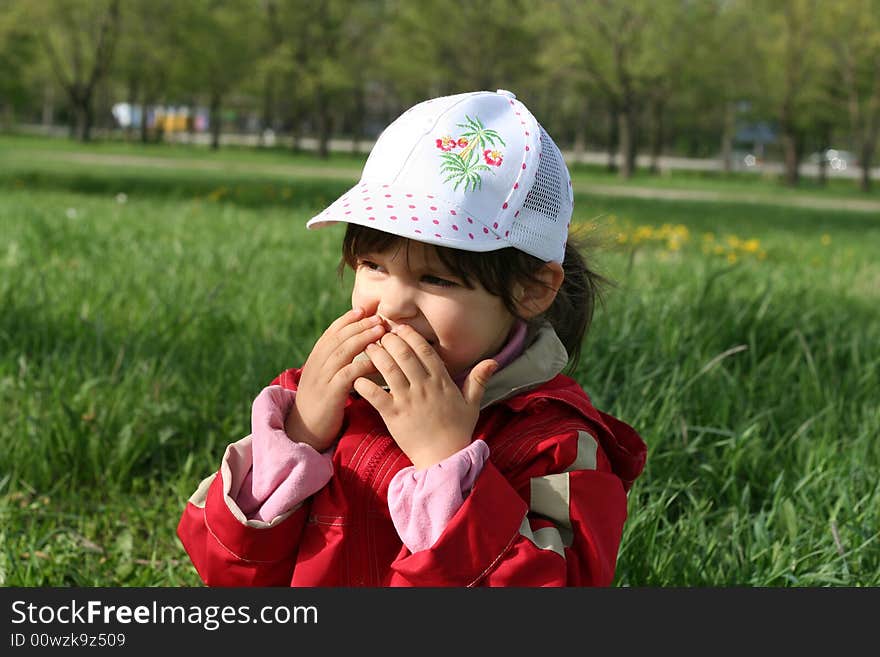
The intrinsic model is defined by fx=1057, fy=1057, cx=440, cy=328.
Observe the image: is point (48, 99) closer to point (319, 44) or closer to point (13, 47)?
point (13, 47)

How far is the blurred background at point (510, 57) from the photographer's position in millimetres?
31172

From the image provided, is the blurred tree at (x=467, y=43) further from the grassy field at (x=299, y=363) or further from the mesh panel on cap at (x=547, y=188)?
the mesh panel on cap at (x=547, y=188)

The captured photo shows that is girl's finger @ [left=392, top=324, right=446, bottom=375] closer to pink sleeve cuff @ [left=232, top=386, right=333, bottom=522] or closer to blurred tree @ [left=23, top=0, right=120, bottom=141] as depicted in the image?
pink sleeve cuff @ [left=232, top=386, right=333, bottom=522]

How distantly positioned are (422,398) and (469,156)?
350 millimetres

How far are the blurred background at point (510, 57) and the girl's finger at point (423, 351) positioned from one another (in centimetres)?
2801

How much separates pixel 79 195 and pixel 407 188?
9.28 meters

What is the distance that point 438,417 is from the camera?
1396 millimetres

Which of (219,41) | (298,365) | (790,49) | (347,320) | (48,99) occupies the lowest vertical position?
(298,365)

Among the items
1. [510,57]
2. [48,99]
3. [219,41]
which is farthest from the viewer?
[48,99]

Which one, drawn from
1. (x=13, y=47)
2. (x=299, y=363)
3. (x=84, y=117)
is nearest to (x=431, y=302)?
(x=299, y=363)

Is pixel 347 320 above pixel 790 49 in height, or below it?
below

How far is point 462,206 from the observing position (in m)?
1.45

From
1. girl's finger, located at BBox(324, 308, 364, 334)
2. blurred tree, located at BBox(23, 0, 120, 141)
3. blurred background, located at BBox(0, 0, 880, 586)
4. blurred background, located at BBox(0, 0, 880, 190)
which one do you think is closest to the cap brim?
girl's finger, located at BBox(324, 308, 364, 334)

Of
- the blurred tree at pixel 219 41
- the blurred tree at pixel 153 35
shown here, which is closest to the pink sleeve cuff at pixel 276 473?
the blurred tree at pixel 219 41
